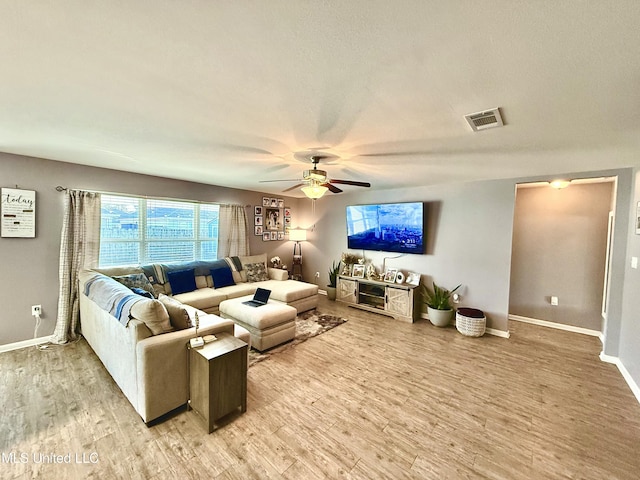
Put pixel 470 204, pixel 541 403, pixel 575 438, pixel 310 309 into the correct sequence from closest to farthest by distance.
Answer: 1. pixel 575 438
2. pixel 541 403
3. pixel 470 204
4. pixel 310 309

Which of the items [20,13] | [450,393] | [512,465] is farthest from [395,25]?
[450,393]

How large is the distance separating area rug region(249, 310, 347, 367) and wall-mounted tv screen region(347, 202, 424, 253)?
64.2 inches

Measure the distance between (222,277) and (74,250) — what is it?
200cm

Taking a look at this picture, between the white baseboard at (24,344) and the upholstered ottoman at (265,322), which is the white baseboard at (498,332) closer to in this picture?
the upholstered ottoman at (265,322)

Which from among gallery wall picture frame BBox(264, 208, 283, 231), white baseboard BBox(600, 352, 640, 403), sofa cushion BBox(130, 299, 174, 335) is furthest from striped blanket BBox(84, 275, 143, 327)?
white baseboard BBox(600, 352, 640, 403)

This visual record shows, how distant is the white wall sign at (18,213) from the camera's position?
3.02m

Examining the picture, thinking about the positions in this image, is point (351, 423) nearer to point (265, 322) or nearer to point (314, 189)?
point (265, 322)

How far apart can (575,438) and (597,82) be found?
244 cm

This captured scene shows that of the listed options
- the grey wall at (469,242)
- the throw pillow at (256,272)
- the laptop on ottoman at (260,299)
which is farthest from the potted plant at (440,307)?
the throw pillow at (256,272)

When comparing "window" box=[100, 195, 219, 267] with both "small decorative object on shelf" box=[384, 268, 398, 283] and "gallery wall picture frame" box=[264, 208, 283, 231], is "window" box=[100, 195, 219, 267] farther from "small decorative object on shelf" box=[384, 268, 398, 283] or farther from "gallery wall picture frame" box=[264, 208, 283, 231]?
"small decorative object on shelf" box=[384, 268, 398, 283]

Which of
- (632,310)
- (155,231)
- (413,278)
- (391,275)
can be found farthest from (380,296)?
(155,231)

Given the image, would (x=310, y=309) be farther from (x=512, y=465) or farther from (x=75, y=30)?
(x=75, y=30)

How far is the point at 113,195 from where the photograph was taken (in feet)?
12.5

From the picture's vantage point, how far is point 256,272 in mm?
5203
